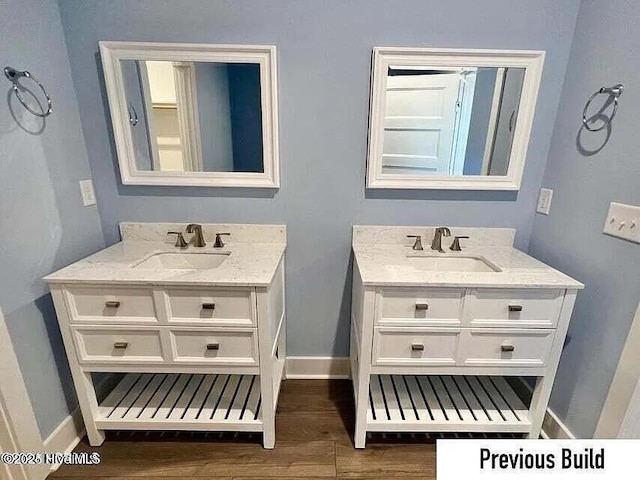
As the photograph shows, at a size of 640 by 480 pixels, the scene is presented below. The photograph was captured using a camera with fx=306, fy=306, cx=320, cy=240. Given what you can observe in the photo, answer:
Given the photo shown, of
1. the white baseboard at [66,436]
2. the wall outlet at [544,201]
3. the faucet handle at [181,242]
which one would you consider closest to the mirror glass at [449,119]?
the wall outlet at [544,201]

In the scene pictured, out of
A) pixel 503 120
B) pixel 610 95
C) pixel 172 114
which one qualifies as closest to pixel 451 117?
pixel 503 120

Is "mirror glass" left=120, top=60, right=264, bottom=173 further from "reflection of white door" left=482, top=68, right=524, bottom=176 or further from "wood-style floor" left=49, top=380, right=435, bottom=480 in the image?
"wood-style floor" left=49, top=380, right=435, bottom=480

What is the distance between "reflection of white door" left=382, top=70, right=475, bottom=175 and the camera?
4.70 feet

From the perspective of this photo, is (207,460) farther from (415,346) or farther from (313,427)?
(415,346)

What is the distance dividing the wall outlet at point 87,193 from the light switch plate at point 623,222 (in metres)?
2.28

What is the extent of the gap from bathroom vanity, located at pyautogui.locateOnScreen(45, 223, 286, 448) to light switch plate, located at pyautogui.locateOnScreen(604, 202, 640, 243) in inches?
52.0

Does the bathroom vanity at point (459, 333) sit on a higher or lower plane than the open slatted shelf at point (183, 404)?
higher

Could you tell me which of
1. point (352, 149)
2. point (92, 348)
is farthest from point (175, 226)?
point (352, 149)

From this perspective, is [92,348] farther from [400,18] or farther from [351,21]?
[400,18]

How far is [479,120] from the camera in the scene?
4.84ft

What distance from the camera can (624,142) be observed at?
113cm

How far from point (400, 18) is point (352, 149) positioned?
591mm

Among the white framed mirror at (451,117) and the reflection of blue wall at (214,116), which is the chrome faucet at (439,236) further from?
the reflection of blue wall at (214,116)

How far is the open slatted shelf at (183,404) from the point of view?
1.37 meters
